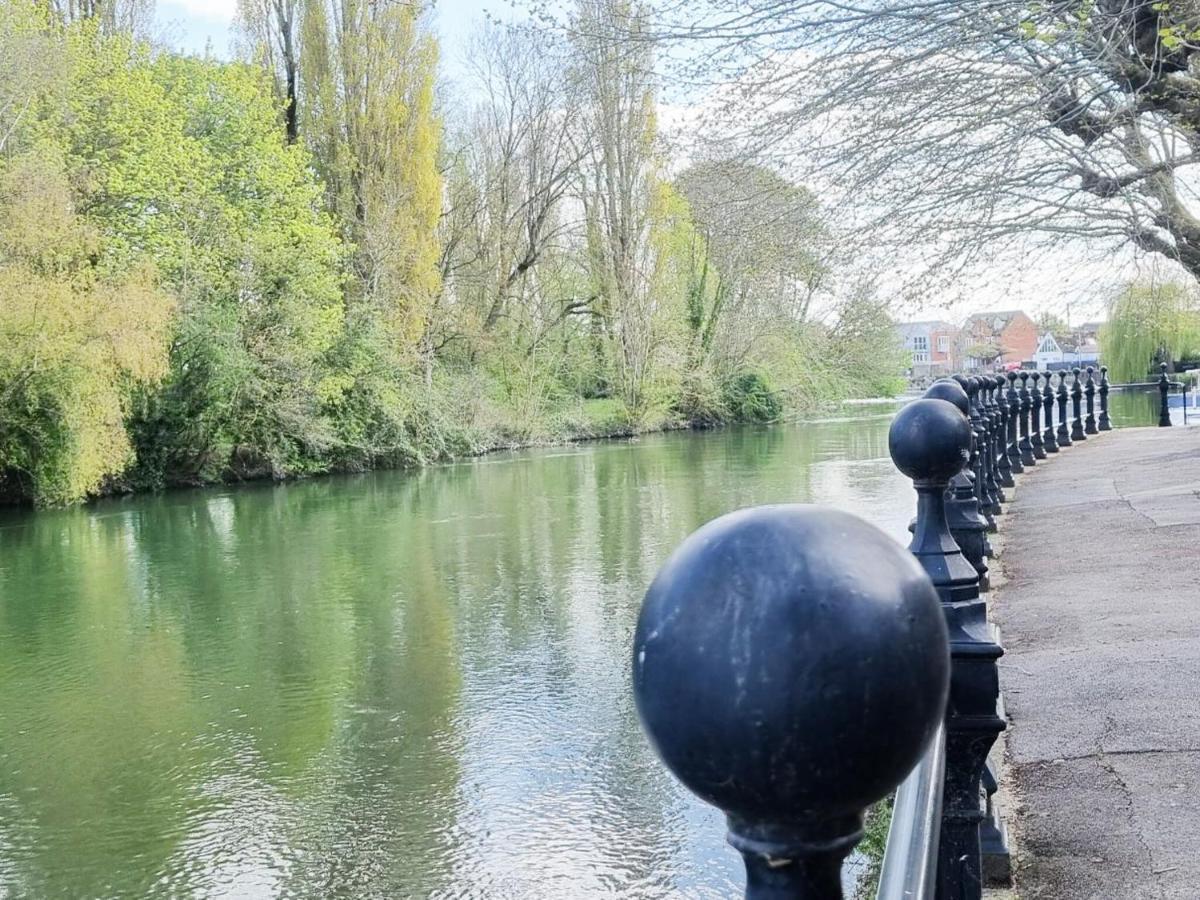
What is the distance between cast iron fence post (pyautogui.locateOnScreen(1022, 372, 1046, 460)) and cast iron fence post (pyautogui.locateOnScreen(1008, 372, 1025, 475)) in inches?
32.0

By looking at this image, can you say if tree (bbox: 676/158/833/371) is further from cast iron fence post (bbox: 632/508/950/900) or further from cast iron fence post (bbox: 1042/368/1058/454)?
cast iron fence post (bbox: 632/508/950/900)

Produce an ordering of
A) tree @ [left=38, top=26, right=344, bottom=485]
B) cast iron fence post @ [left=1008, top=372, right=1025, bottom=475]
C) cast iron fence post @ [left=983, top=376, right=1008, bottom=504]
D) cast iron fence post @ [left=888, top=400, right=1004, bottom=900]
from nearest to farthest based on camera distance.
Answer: cast iron fence post @ [left=888, top=400, right=1004, bottom=900] < cast iron fence post @ [left=983, top=376, right=1008, bottom=504] < cast iron fence post @ [left=1008, top=372, right=1025, bottom=475] < tree @ [left=38, top=26, right=344, bottom=485]

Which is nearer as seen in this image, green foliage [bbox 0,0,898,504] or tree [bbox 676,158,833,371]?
tree [bbox 676,158,833,371]

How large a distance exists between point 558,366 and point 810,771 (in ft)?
128

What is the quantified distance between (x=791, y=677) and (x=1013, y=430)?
42.3ft

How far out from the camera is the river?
19.6 ft

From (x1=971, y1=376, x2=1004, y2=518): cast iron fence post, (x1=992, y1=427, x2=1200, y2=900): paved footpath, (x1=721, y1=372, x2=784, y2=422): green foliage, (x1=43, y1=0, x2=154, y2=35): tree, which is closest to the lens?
(x1=992, y1=427, x2=1200, y2=900): paved footpath

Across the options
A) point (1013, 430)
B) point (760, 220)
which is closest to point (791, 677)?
point (760, 220)

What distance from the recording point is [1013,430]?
42.2 ft

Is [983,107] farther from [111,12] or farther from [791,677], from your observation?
[111,12]

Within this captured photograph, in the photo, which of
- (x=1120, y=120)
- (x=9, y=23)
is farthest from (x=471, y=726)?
(x=9, y=23)

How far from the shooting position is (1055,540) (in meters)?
8.30

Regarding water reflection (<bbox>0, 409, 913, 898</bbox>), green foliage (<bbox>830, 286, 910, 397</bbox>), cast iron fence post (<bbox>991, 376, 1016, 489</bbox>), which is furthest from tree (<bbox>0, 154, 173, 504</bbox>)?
cast iron fence post (<bbox>991, 376, 1016, 489</bbox>)

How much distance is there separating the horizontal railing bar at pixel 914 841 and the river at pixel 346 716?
423cm
